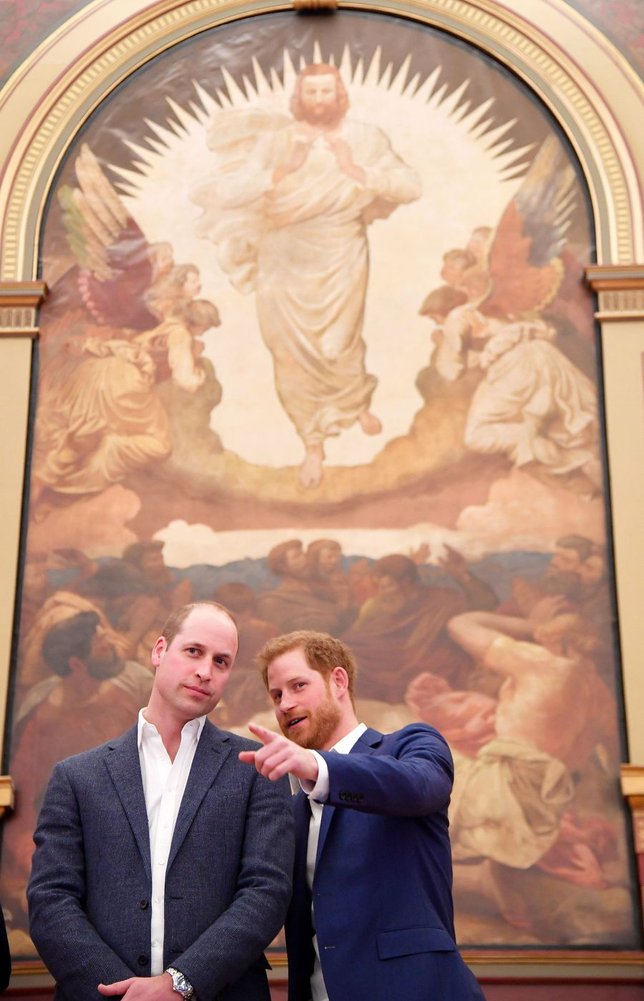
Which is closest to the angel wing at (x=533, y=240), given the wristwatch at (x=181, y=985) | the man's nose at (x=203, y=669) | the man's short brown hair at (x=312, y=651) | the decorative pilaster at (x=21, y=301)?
the decorative pilaster at (x=21, y=301)

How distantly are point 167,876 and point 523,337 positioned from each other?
4.78 metres

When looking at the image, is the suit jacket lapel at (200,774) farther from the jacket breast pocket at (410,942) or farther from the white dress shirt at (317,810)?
the jacket breast pocket at (410,942)

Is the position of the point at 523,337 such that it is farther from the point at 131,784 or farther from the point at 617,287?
the point at 131,784

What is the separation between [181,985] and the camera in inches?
122

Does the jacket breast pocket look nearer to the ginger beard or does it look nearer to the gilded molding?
the ginger beard

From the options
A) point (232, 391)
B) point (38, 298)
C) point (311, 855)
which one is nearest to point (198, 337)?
point (232, 391)

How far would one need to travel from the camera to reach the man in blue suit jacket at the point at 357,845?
3230 mm

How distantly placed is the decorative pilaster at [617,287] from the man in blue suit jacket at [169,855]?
4376 millimetres

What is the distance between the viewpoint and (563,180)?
25.1 ft

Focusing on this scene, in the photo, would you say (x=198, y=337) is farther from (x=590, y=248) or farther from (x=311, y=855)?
(x=311, y=855)

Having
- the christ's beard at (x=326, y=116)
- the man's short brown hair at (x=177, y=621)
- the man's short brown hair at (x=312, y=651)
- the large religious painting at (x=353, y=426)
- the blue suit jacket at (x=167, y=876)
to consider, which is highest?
the christ's beard at (x=326, y=116)

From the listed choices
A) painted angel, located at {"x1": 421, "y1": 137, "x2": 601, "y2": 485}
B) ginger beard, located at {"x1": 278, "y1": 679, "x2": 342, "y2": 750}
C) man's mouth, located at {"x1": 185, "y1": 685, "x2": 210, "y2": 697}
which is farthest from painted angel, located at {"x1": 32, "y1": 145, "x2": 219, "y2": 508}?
man's mouth, located at {"x1": 185, "y1": 685, "x2": 210, "y2": 697}

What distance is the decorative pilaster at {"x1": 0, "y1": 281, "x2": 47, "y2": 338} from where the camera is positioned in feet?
24.3

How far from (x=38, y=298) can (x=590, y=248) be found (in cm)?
326
